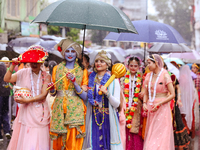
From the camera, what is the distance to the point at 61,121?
4254 mm

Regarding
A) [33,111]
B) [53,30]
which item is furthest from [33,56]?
[53,30]

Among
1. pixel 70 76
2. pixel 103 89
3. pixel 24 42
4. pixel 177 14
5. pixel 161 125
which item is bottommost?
pixel 161 125

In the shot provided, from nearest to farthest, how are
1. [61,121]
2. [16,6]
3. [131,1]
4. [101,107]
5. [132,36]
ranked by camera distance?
[61,121] → [101,107] → [132,36] → [16,6] → [131,1]

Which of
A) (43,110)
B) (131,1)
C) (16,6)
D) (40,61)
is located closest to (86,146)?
(43,110)

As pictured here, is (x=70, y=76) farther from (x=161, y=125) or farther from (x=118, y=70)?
(x=161, y=125)

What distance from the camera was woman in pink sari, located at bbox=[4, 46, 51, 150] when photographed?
4324 millimetres

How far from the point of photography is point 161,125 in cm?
536

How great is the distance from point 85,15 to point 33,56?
107 centimetres

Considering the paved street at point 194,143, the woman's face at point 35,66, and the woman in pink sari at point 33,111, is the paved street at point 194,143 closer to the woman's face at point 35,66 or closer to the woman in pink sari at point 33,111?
the woman in pink sari at point 33,111

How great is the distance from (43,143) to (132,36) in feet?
10.5

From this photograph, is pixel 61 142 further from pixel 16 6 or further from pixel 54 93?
pixel 16 6

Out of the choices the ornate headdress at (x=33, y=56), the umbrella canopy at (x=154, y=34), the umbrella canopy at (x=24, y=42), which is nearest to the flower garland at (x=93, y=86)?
the ornate headdress at (x=33, y=56)

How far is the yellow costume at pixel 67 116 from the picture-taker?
429cm

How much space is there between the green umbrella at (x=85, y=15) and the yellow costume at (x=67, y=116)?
0.86 meters
